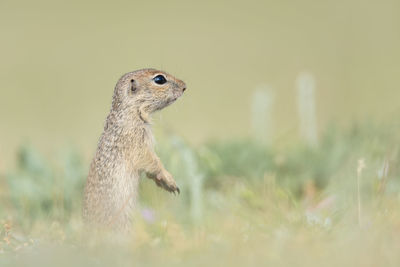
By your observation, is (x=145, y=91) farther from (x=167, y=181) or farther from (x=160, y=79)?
(x=167, y=181)

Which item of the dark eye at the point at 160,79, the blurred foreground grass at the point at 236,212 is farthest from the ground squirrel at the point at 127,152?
the blurred foreground grass at the point at 236,212

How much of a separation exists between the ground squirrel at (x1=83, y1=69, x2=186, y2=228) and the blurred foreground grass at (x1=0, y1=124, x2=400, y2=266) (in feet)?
0.49

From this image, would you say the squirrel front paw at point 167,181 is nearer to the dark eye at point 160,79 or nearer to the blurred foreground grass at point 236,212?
the blurred foreground grass at point 236,212

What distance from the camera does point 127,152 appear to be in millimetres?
4109

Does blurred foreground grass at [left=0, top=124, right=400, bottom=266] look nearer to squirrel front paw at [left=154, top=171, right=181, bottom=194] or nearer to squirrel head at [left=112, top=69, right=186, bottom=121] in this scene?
squirrel front paw at [left=154, top=171, right=181, bottom=194]

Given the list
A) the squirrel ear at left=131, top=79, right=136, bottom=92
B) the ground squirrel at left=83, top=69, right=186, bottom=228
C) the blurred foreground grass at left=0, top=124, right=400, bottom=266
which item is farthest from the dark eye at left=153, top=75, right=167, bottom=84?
the blurred foreground grass at left=0, top=124, right=400, bottom=266

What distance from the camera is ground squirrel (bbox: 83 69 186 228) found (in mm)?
3879

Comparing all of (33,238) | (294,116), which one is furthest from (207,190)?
(294,116)

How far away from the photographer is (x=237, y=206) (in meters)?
3.59

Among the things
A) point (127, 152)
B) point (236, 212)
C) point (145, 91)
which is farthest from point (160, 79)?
point (236, 212)

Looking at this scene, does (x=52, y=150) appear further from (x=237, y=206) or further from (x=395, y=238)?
(x=395, y=238)

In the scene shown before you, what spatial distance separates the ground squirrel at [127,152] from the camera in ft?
12.7

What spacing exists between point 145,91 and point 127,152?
1.41 ft

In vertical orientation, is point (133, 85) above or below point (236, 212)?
above
